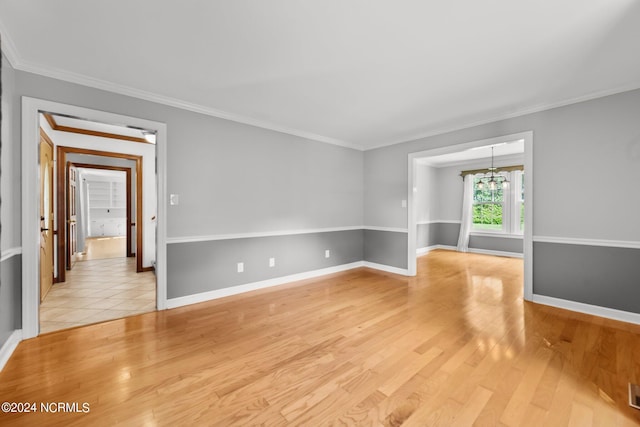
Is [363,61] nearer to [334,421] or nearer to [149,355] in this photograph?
[334,421]

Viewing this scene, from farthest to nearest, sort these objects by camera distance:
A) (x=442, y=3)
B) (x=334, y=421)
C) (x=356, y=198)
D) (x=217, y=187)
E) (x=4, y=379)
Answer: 1. (x=356, y=198)
2. (x=217, y=187)
3. (x=4, y=379)
4. (x=442, y=3)
5. (x=334, y=421)

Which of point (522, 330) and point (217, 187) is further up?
point (217, 187)

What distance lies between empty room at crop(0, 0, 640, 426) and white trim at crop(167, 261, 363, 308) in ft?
0.10

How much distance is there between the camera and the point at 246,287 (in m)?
4.22

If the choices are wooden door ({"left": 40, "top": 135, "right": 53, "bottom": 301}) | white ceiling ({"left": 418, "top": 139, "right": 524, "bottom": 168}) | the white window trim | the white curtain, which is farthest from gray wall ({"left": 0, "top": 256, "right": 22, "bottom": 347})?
the white window trim

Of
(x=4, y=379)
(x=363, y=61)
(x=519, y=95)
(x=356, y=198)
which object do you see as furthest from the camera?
(x=356, y=198)

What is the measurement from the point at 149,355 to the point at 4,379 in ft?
3.11

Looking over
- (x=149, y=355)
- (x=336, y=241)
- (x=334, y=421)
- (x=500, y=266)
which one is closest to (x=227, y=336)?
(x=149, y=355)

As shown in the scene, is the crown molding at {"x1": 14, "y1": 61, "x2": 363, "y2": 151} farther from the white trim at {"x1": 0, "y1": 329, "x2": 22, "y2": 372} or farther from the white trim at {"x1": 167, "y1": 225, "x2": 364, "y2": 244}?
the white trim at {"x1": 0, "y1": 329, "x2": 22, "y2": 372}

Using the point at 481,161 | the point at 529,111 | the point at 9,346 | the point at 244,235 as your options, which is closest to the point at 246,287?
the point at 244,235

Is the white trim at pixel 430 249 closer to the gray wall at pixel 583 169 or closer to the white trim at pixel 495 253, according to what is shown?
the white trim at pixel 495 253

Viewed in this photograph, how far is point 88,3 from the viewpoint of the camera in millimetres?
2096

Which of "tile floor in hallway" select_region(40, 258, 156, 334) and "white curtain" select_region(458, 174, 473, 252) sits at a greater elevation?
"white curtain" select_region(458, 174, 473, 252)

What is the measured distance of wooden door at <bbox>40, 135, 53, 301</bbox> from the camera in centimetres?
372
